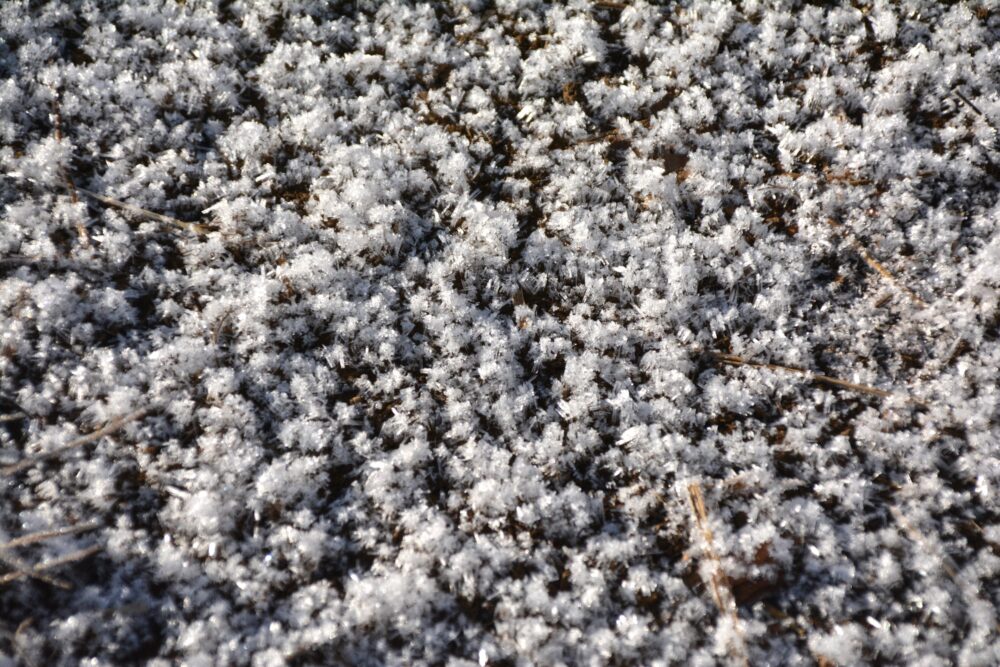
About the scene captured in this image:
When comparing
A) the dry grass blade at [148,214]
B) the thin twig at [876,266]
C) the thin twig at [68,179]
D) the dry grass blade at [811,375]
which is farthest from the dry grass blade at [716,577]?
the thin twig at [68,179]

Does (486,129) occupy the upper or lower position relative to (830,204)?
upper

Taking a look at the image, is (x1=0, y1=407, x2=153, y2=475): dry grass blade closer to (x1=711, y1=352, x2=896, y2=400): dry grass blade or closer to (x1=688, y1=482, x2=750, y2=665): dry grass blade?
(x1=688, y1=482, x2=750, y2=665): dry grass blade

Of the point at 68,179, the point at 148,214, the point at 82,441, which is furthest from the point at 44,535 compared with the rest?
the point at 68,179

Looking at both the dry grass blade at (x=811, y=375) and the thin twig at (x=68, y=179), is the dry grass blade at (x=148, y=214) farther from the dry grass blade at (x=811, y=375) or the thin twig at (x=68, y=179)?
the dry grass blade at (x=811, y=375)


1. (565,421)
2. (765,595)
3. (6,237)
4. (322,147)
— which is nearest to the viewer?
(765,595)

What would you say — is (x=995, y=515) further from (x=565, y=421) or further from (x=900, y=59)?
(x=900, y=59)

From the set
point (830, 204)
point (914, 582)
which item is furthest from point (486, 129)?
point (914, 582)
